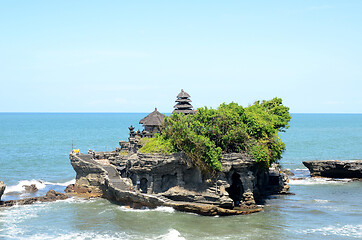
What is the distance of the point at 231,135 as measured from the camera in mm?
49156

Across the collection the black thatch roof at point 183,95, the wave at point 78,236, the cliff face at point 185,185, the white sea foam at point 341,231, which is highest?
the black thatch roof at point 183,95

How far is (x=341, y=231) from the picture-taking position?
4222 centimetres

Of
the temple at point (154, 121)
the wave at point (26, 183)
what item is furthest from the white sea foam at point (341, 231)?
the wave at point (26, 183)

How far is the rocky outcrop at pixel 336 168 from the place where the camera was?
70312mm

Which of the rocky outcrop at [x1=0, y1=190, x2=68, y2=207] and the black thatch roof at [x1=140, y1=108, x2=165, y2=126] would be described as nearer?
the rocky outcrop at [x1=0, y1=190, x2=68, y2=207]

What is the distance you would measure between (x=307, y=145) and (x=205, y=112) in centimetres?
8626

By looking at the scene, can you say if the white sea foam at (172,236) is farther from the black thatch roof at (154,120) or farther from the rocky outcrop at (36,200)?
the rocky outcrop at (36,200)

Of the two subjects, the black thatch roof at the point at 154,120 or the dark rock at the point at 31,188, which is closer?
the black thatch roof at the point at 154,120

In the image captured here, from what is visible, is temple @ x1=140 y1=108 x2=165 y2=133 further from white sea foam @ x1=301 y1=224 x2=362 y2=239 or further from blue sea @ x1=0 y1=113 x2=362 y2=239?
white sea foam @ x1=301 y1=224 x2=362 y2=239

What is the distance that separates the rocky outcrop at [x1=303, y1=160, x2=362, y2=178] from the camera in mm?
70312

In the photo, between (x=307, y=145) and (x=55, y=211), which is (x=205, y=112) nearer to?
(x=55, y=211)

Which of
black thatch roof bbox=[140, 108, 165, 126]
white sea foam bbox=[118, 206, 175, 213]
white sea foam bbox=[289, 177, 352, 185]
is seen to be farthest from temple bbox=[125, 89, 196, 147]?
white sea foam bbox=[289, 177, 352, 185]

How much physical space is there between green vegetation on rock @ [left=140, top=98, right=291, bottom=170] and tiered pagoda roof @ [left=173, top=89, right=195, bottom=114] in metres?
8.01

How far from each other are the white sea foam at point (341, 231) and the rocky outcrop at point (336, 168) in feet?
91.1
